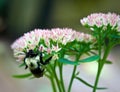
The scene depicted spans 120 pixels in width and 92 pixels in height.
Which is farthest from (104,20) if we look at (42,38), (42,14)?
(42,14)

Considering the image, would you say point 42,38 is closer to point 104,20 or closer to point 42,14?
point 104,20

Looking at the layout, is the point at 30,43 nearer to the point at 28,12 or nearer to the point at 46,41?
the point at 46,41

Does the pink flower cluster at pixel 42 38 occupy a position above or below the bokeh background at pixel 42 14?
below

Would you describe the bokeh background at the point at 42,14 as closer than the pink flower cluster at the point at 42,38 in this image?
No

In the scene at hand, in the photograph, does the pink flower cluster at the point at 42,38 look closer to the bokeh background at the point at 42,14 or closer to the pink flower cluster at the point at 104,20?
the pink flower cluster at the point at 104,20

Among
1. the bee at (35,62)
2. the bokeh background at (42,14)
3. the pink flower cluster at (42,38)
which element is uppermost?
the bokeh background at (42,14)

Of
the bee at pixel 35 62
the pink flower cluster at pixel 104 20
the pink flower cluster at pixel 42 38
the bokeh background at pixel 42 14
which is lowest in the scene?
the bee at pixel 35 62

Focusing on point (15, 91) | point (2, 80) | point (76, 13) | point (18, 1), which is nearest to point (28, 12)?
point (18, 1)

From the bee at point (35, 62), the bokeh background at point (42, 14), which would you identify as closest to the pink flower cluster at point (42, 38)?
the bee at point (35, 62)
